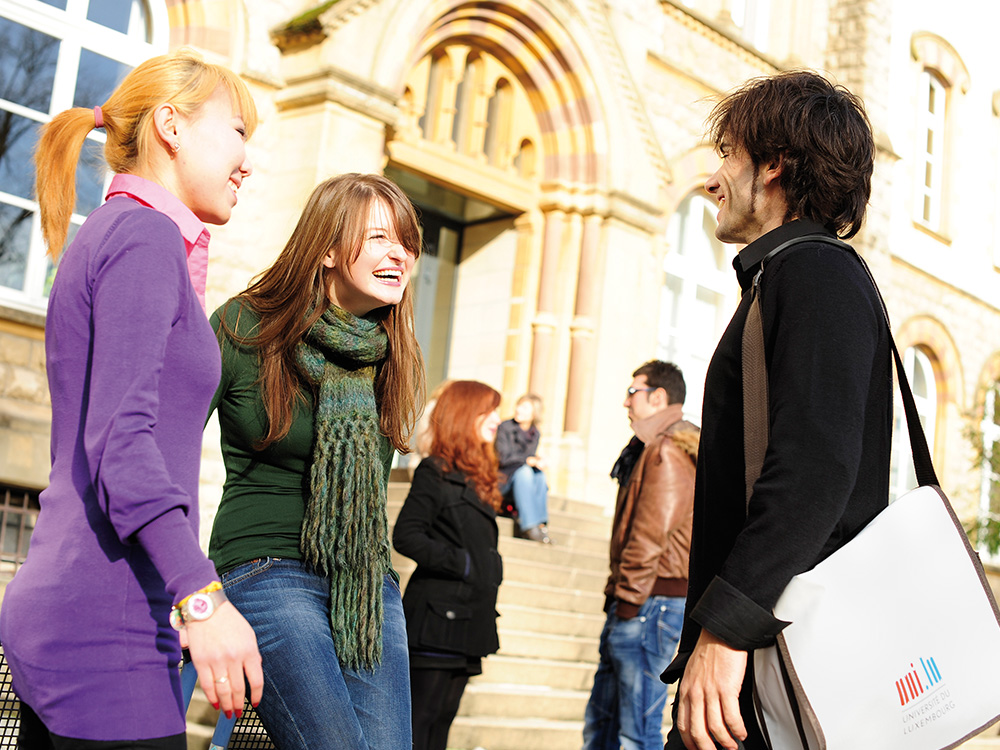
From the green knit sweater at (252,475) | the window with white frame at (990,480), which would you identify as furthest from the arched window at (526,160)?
the green knit sweater at (252,475)

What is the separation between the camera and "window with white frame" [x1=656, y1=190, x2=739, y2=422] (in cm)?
1333

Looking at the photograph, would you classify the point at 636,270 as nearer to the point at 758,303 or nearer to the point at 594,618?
the point at 594,618

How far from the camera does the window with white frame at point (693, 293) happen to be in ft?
43.7

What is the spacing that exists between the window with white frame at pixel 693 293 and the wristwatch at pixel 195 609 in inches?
451

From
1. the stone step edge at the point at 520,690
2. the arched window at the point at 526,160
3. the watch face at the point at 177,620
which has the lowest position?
the stone step edge at the point at 520,690

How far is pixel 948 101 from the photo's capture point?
60.1ft

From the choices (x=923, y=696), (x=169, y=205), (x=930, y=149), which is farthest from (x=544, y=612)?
(x=930, y=149)

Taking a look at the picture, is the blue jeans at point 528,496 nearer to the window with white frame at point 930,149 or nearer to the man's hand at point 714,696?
the man's hand at point 714,696

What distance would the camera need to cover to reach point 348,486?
8.39 feet

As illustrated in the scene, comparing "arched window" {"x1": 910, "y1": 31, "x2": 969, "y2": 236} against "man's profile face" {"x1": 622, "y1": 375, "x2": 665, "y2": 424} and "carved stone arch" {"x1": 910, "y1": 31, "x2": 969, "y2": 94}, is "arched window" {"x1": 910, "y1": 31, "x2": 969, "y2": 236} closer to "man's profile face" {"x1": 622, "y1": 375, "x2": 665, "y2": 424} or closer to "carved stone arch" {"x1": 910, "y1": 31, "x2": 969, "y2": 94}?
"carved stone arch" {"x1": 910, "y1": 31, "x2": 969, "y2": 94}

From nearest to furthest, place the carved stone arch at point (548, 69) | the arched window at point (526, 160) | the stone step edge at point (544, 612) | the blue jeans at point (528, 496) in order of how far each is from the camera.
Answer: the stone step edge at point (544, 612)
the blue jeans at point (528, 496)
the carved stone arch at point (548, 69)
the arched window at point (526, 160)

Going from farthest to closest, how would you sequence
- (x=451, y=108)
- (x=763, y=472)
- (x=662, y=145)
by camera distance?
(x=662, y=145) → (x=451, y=108) → (x=763, y=472)

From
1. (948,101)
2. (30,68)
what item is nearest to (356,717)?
(30,68)

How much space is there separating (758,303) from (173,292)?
3.45 feet
